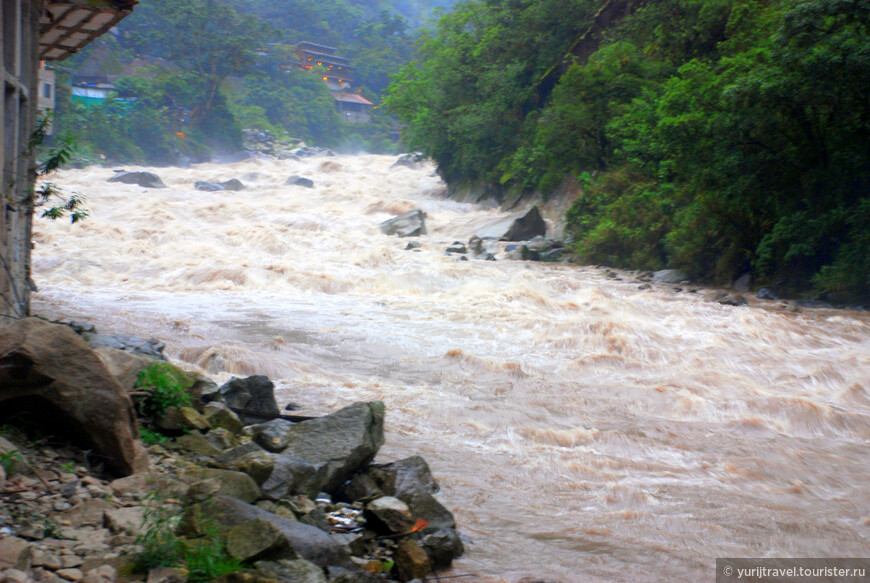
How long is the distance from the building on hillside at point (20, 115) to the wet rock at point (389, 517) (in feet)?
12.3

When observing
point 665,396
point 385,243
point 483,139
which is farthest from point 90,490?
point 483,139

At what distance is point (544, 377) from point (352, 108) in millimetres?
69929

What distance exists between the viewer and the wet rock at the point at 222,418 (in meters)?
5.54

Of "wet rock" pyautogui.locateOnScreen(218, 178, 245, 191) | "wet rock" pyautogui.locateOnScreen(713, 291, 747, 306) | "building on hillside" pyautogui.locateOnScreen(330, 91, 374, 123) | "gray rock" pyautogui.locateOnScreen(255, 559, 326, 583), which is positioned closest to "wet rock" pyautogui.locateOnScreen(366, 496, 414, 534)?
"gray rock" pyautogui.locateOnScreen(255, 559, 326, 583)

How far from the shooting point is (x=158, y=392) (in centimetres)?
516

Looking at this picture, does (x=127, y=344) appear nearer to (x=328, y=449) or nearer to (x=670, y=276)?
(x=328, y=449)

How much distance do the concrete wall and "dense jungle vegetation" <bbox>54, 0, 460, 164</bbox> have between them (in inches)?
1459

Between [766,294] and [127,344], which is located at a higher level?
[766,294]

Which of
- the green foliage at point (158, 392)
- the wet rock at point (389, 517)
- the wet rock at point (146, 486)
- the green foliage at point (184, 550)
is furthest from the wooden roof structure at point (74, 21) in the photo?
the green foliage at point (184, 550)

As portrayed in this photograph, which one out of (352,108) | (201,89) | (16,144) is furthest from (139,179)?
(352,108)

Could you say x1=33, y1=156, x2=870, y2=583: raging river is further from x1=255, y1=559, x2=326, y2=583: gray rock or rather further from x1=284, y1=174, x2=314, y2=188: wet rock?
x1=284, y1=174, x2=314, y2=188: wet rock

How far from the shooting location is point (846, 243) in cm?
1388

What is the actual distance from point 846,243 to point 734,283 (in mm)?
2691

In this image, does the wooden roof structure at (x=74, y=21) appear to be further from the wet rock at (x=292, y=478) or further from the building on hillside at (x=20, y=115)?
the wet rock at (x=292, y=478)
